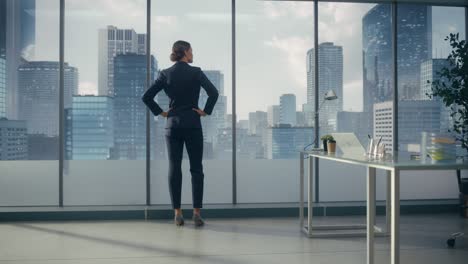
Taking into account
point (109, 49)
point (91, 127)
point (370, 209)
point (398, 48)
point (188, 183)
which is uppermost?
point (398, 48)

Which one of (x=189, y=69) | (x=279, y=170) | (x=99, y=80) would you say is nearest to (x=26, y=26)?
(x=99, y=80)

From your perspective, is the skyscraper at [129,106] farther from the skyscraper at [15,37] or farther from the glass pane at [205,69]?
the skyscraper at [15,37]

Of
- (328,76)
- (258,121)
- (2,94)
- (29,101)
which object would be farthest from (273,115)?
(2,94)

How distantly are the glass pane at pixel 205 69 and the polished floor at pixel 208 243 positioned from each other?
0.56 meters

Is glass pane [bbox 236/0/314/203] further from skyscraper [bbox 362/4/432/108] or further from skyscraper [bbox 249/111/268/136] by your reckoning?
skyscraper [bbox 362/4/432/108]

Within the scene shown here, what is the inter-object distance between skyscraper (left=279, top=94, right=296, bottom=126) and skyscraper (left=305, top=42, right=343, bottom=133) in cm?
22

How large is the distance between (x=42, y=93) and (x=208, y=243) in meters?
2.61

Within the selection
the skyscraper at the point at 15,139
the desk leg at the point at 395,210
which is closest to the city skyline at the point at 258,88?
the skyscraper at the point at 15,139

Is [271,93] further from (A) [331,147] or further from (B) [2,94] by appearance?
(B) [2,94]

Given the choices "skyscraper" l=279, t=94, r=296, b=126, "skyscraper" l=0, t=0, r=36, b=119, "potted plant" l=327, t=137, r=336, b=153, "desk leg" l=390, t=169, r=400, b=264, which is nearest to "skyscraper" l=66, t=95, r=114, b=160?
"skyscraper" l=0, t=0, r=36, b=119

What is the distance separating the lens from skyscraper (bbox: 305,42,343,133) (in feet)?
15.8

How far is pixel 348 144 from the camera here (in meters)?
3.22

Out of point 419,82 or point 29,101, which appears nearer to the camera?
point 29,101

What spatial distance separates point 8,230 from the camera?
3.85 meters
